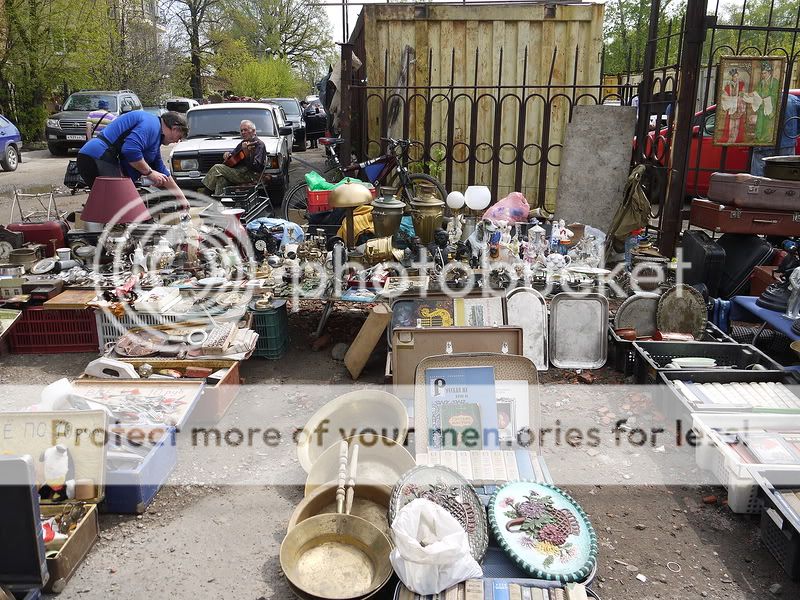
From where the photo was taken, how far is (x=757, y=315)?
4.64 metres

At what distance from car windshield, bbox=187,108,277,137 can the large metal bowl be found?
7.88 meters

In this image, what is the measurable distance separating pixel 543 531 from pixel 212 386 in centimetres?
225

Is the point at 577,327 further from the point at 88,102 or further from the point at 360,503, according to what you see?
the point at 88,102

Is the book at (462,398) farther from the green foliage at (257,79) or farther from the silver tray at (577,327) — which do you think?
the green foliage at (257,79)

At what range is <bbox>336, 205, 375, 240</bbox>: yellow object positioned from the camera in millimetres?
6137

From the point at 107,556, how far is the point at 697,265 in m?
4.83

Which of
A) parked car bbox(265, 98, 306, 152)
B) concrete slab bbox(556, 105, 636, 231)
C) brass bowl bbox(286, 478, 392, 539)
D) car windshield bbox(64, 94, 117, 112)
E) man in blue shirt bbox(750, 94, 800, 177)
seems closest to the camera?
brass bowl bbox(286, 478, 392, 539)

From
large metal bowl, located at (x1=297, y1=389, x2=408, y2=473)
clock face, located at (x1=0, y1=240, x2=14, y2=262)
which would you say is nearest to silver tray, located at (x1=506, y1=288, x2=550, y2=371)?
large metal bowl, located at (x1=297, y1=389, x2=408, y2=473)

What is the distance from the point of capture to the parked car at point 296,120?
18.5 meters

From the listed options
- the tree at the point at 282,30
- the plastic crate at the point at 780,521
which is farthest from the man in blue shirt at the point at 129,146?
the tree at the point at 282,30

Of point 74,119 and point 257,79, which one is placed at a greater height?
point 257,79

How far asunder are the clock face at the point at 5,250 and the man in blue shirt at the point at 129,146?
0.92 meters

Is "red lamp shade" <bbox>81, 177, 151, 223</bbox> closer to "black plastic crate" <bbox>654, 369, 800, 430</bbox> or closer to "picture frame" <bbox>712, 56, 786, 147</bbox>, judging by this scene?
"black plastic crate" <bbox>654, 369, 800, 430</bbox>

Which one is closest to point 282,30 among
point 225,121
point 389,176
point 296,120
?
point 296,120
